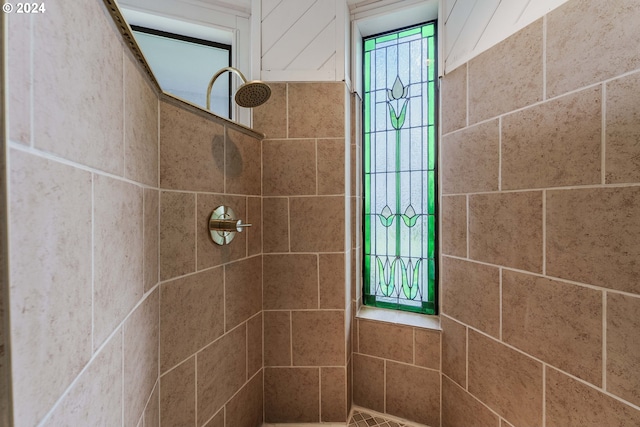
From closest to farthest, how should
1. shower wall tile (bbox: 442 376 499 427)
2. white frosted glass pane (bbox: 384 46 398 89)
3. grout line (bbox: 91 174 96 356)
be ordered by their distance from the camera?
1. grout line (bbox: 91 174 96 356)
2. shower wall tile (bbox: 442 376 499 427)
3. white frosted glass pane (bbox: 384 46 398 89)

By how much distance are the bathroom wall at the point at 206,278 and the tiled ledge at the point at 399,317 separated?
56 cm

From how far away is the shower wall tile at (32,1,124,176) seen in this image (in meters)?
0.30

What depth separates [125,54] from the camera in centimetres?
51

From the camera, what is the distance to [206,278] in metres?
0.89

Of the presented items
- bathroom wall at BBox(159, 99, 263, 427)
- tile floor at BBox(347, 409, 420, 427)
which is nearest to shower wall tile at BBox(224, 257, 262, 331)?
bathroom wall at BBox(159, 99, 263, 427)

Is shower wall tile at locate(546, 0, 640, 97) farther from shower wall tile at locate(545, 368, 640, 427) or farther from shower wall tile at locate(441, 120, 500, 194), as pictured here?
shower wall tile at locate(545, 368, 640, 427)

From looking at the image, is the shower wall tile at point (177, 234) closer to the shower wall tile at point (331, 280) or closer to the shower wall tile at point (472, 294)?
the shower wall tile at point (331, 280)

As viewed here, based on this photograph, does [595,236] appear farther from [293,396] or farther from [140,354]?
[293,396]

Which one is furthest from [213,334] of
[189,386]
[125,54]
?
[125,54]

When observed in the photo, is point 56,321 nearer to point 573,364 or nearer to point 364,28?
point 573,364

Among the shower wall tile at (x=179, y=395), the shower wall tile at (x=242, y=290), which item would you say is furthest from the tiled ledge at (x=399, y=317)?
the shower wall tile at (x=179, y=395)

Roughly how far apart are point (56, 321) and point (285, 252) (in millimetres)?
920

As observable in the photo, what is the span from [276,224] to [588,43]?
45.9 inches

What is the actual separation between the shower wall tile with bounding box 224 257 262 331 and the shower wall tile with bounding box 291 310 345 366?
0.65 feet
